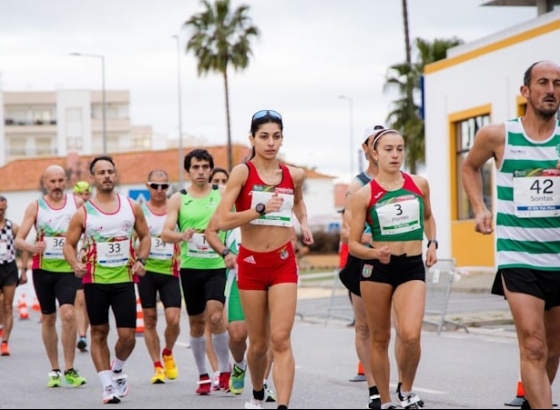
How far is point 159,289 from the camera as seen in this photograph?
45.5 ft

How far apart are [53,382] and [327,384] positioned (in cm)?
270

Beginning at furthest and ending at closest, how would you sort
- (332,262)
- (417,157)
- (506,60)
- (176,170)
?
(176,170)
(332,262)
(417,157)
(506,60)

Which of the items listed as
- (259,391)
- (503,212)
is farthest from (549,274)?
(259,391)

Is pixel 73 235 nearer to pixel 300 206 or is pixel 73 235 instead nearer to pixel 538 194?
Result: pixel 300 206

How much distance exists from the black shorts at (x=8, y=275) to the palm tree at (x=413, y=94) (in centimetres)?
3404

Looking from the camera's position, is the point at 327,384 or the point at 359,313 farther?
the point at 327,384

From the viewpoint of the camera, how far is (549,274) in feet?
27.9

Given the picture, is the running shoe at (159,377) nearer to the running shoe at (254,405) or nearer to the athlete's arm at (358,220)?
the running shoe at (254,405)

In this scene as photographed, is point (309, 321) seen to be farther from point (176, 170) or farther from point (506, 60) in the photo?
point (176, 170)

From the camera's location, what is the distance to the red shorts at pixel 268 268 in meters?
9.75

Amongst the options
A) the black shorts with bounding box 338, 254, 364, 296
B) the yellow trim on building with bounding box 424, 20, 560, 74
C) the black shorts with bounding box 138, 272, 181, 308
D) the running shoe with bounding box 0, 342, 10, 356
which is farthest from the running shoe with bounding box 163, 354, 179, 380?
the yellow trim on building with bounding box 424, 20, 560, 74

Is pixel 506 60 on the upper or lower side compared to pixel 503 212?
upper

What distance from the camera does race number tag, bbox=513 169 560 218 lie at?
8570mm

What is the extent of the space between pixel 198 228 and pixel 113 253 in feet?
3.82
